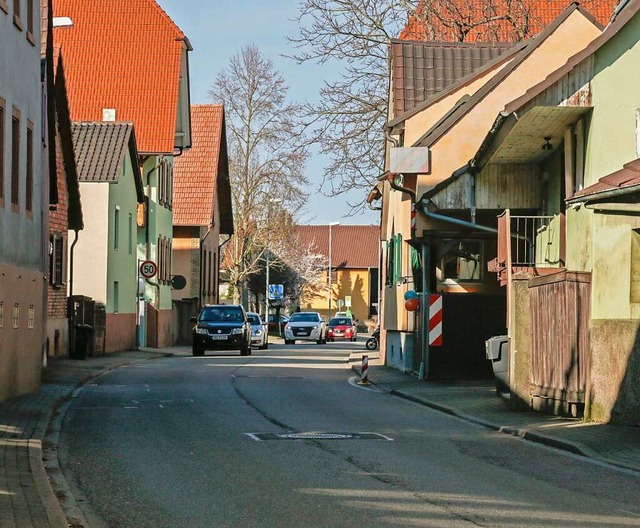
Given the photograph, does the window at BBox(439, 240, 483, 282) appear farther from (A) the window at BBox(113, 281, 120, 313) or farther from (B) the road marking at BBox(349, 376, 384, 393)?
(A) the window at BBox(113, 281, 120, 313)

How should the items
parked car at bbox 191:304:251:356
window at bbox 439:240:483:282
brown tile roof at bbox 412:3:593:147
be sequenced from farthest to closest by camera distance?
1. parked car at bbox 191:304:251:356
2. window at bbox 439:240:483:282
3. brown tile roof at bbox 412:3:593:147

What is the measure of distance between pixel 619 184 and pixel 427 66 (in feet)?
64.9

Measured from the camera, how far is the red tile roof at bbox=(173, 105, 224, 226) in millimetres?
64688

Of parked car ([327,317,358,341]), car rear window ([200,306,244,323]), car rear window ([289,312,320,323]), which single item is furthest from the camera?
parked car ([327,317,358,341])

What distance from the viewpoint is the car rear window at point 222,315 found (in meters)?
46.6

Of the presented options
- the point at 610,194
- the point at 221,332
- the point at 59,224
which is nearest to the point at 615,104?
the point at 610,194

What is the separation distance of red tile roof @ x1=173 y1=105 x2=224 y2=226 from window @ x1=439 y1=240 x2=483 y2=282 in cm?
3422

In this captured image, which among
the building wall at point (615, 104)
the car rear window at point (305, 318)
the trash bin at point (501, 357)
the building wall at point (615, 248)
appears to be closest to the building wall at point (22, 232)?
the trash bin at point (501, 357)

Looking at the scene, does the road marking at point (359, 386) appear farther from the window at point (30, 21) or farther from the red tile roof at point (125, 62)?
the red tile roof at point (125, 62)

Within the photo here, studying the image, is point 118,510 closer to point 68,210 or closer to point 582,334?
point 582,334

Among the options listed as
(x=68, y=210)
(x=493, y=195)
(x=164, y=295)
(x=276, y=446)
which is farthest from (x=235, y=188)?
(x=276, y=446)

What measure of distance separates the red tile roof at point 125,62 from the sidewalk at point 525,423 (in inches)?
1222

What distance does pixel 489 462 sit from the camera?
14.0 metres

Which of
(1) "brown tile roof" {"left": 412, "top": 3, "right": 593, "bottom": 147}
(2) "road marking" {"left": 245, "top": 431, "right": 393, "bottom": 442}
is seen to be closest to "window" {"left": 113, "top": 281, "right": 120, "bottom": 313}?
(1) "brown tile roof" {"left": 412, "top": 3, "right": 593, "bottom": 147}
